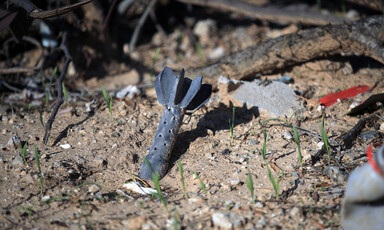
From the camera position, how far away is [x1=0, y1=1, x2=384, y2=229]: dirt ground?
1820mm

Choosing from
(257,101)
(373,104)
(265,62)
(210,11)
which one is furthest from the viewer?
(210,11)

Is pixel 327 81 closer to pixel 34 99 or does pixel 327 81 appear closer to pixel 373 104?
pixel 373 104

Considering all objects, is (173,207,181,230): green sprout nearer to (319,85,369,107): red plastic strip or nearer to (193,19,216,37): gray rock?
(319,85,369,107): red plastic strip

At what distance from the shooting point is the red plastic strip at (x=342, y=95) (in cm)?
282

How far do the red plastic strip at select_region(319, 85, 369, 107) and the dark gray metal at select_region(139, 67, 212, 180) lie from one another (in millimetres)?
1074

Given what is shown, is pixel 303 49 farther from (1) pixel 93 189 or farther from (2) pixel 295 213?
(1) pixel 93 189

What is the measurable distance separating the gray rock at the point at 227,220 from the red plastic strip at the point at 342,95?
1.44m

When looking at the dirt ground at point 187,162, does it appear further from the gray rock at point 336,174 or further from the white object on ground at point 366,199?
the white object on ground at point 366,199

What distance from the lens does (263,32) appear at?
454 centimetres

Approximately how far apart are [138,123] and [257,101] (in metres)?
0.93

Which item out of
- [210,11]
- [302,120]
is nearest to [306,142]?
[302,120]

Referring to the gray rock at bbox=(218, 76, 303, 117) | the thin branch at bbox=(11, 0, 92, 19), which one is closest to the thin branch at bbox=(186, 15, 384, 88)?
the gray rock at bbox=(218, 76, 303, 117)

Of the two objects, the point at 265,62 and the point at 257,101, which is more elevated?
the point at 265,62

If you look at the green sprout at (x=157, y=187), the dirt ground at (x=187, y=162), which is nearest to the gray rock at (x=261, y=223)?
the dirt ground at (x=187, y=162)
